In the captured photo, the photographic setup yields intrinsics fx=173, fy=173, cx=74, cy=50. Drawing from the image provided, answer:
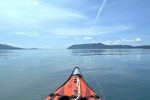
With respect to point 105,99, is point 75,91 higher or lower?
higher

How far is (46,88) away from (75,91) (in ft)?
16.9

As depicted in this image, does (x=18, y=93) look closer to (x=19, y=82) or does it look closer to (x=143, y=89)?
(x=19, y=82)

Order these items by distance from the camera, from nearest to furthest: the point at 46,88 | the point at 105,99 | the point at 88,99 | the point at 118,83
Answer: the point at 88,99 < the point at 105,99 < the point at 46,88 < the point at 118,83

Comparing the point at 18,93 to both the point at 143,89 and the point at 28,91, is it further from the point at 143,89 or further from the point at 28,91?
the point at 143,89

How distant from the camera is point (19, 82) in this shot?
1705cm

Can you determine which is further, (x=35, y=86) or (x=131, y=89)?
(x=35, y=86)

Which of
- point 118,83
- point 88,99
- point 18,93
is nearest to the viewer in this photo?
point 88,99

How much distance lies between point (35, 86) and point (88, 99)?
7646 millimetres

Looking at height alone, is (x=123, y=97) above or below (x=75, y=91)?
below

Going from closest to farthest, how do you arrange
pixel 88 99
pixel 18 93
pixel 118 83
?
pixel 88 99 → pixel 18 93 → pixel 118 83

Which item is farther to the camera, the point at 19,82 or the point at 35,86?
the point at 19,82

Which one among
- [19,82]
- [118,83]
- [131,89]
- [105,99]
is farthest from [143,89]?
[19,82]

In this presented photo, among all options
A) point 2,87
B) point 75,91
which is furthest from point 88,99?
point 2,87

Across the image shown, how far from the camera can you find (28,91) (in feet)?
45.5
